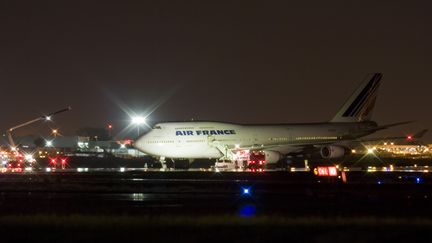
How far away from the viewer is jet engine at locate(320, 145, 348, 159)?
74.4m

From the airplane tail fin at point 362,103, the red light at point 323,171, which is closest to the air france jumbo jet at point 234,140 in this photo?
the airplane tail fin at point 362,103

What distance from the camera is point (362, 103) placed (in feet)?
302

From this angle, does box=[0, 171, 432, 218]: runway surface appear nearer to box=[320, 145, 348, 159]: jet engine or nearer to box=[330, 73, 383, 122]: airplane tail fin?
box=[320, 145, 348, 159]: jet engine

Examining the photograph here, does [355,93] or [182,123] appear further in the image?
[355,93]

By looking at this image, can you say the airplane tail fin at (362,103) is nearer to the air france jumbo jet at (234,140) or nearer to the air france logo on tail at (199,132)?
the air france jumbo jet at (234,140)

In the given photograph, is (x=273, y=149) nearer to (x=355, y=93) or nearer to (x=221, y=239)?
(x=355, y=93)

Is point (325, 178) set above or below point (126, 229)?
above

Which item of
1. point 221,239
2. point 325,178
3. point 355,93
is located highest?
point 355,93

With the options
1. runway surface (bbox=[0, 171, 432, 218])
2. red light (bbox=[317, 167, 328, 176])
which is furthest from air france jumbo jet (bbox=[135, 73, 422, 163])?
runway surface (bbox=[0, 171, 432, 218])

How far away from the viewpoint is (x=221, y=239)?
18891 millimetres

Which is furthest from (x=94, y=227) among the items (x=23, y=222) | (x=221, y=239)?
(x=221, y=239)

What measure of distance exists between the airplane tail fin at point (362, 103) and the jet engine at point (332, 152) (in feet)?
55.0

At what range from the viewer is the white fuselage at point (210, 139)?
75.8 metres

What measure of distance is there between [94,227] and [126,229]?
4.01 ft
